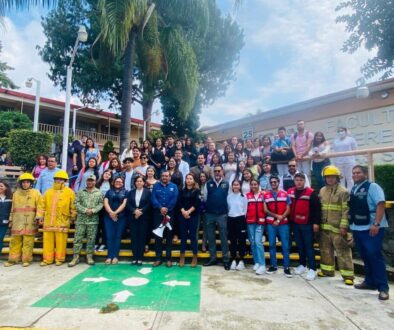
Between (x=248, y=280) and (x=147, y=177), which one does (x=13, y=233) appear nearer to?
(x=147, y=177)

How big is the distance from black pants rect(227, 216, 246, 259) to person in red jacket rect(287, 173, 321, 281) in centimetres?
97

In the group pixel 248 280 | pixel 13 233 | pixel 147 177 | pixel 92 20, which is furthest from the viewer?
pixel 92 20

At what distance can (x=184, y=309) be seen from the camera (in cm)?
385

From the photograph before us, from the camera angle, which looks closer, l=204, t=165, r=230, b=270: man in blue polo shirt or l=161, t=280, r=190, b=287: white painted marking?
l=161, t=280, r=190, b=287: white painted marking

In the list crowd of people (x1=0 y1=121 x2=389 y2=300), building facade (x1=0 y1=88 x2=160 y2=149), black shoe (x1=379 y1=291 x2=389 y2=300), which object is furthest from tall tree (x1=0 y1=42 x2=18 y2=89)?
black shoe (x1=379 y1=291 x2=389 y2=300)

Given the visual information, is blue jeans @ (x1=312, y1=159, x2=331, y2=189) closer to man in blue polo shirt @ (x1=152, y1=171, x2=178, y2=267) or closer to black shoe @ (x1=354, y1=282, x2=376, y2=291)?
black shoe @ (x1=354, y1=282, x2=376, y2=291)

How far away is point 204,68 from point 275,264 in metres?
17.2

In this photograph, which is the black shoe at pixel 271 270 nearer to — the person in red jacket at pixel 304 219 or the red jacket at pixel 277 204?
the person in red jacket at pixel 304 219

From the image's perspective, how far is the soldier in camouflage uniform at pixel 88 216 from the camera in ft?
19.8

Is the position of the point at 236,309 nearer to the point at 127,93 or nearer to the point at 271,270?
the point at 271,270

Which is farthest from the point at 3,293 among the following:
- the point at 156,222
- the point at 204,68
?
the point at 204,68

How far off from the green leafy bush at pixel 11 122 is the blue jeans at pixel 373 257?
1709 cm

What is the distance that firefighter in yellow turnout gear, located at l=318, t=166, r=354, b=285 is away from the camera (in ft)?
16.5

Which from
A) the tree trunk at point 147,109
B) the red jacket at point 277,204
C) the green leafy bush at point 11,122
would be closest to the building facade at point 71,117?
the tree trunk at point 147,109
